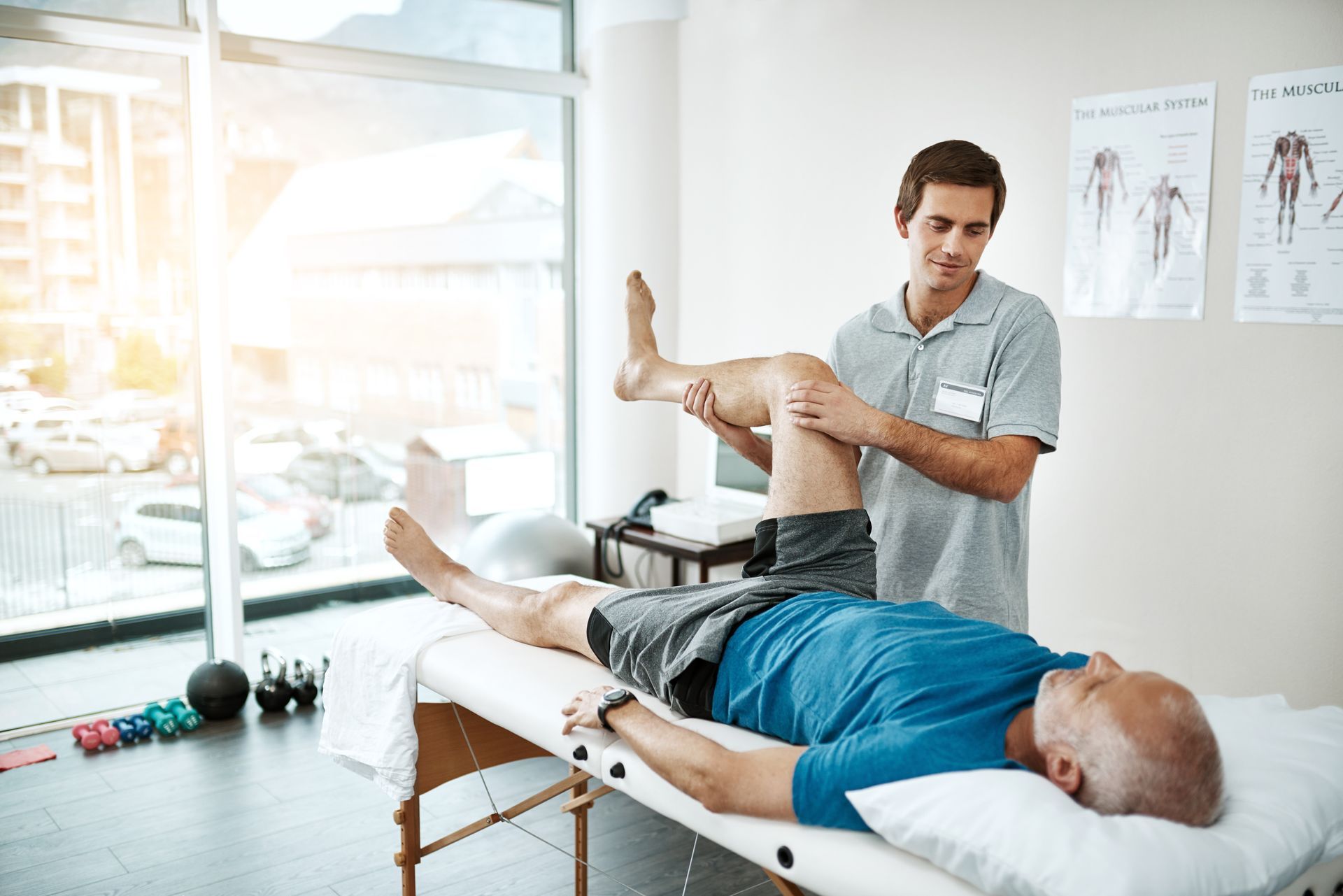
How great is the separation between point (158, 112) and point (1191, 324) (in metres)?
2.84

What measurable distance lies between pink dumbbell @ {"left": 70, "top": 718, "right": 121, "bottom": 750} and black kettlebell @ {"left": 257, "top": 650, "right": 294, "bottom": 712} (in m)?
0.39

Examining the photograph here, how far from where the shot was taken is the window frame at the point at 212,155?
10.2ft

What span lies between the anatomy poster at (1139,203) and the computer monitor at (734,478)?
3.64 ft

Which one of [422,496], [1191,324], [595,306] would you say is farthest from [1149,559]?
[422,496]

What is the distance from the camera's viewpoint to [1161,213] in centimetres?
246

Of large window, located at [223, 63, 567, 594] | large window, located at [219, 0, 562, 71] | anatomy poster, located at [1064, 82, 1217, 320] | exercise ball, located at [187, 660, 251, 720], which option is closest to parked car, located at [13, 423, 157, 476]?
large window, located at [223, 63, 567, 594]

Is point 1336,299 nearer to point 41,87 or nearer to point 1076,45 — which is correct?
point 1076,45

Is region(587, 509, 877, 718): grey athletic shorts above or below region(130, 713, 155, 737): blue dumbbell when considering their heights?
above

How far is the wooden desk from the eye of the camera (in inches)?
128

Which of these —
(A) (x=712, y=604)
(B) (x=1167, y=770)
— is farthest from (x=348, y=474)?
(B) (x=1167, y=770)

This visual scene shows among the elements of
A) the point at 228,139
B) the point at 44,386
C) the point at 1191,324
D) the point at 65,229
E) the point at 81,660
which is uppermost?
the point at 228,139

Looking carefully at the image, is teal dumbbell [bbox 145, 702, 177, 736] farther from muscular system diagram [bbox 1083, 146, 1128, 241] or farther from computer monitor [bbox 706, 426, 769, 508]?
muscular system diagram [bbox 1083, 146, 1128, 241]

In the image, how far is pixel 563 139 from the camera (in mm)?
4152

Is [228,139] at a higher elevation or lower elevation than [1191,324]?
higher
